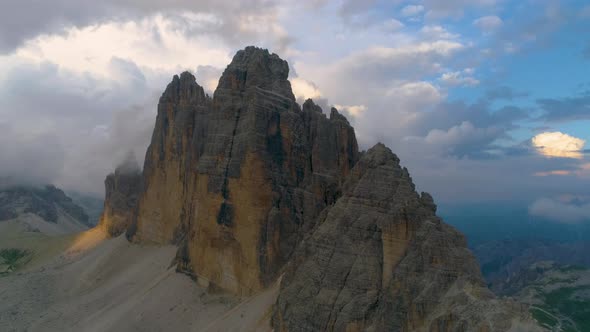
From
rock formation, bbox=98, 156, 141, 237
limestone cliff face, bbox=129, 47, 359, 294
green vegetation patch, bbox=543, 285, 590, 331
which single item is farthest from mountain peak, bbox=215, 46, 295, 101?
green vegetation patch, bbox=543, 285, 590, 331

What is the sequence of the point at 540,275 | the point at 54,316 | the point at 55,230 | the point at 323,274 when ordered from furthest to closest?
the point at 540,275 < the point at 55,230 < the point at 54,316 < the point at 323,274

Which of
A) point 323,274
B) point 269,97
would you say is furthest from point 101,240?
point 323,274

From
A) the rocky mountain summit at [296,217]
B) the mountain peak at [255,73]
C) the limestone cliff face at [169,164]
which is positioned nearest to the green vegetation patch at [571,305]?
the rocky mountain summit at [296,217]

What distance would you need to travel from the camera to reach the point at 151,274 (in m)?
67.1

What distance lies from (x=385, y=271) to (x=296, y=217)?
16724mm

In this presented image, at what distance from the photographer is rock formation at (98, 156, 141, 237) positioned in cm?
9581

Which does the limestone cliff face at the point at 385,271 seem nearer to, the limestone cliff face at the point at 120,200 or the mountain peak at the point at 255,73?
the mountain peak at the point at 255,73

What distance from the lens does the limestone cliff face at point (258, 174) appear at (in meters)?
51.6

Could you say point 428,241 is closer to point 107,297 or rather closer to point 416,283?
point 416,283

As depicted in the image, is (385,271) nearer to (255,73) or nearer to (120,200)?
(255,73)

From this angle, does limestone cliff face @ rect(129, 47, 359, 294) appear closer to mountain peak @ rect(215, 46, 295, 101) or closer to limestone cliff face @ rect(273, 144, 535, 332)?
mountain peak @ rect(215, 46, 295, 101)

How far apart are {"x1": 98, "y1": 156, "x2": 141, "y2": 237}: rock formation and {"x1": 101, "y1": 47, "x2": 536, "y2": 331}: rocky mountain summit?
14.8 meters

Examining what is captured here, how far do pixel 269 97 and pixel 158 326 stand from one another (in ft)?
91.3

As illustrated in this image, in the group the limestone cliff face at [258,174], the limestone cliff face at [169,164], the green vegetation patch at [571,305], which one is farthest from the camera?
the green vegetation patch at [571,305]
